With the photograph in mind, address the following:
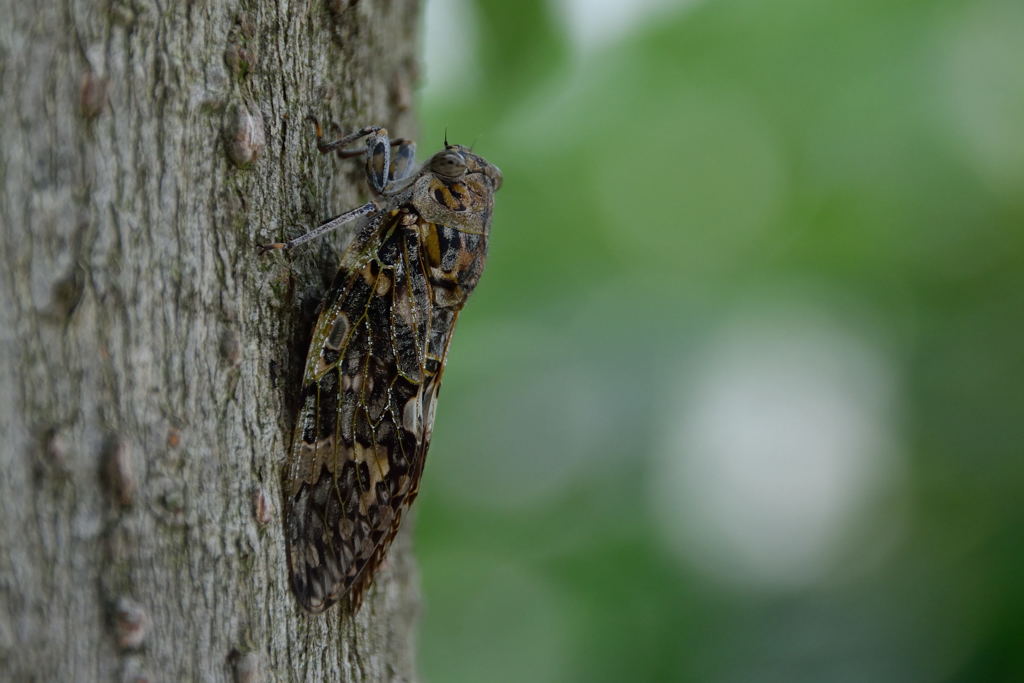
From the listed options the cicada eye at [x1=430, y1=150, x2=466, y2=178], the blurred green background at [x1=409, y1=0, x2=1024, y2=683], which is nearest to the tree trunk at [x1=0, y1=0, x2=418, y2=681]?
the cicada eye at [x1=430, y1=150, x2=466, y2=178]

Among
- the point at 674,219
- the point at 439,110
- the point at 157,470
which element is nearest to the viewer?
the point at 157,470

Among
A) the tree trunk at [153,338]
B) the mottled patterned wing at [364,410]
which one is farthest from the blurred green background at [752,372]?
the tree trunk at [153,338]

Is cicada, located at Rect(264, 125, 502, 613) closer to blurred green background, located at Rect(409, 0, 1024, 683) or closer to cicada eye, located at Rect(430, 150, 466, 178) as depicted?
cicada eye, located at Rect(430, 150, 466, 178)

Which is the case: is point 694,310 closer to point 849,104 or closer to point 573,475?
point 573,475

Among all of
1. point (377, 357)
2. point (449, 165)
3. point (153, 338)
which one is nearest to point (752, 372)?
point (449, 165)

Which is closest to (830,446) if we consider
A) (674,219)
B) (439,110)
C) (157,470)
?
(674,219)

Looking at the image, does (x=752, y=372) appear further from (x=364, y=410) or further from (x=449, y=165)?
(x=364, y=410)

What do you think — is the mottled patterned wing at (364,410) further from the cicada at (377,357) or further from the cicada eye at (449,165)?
the cicada eye at (449,165)
